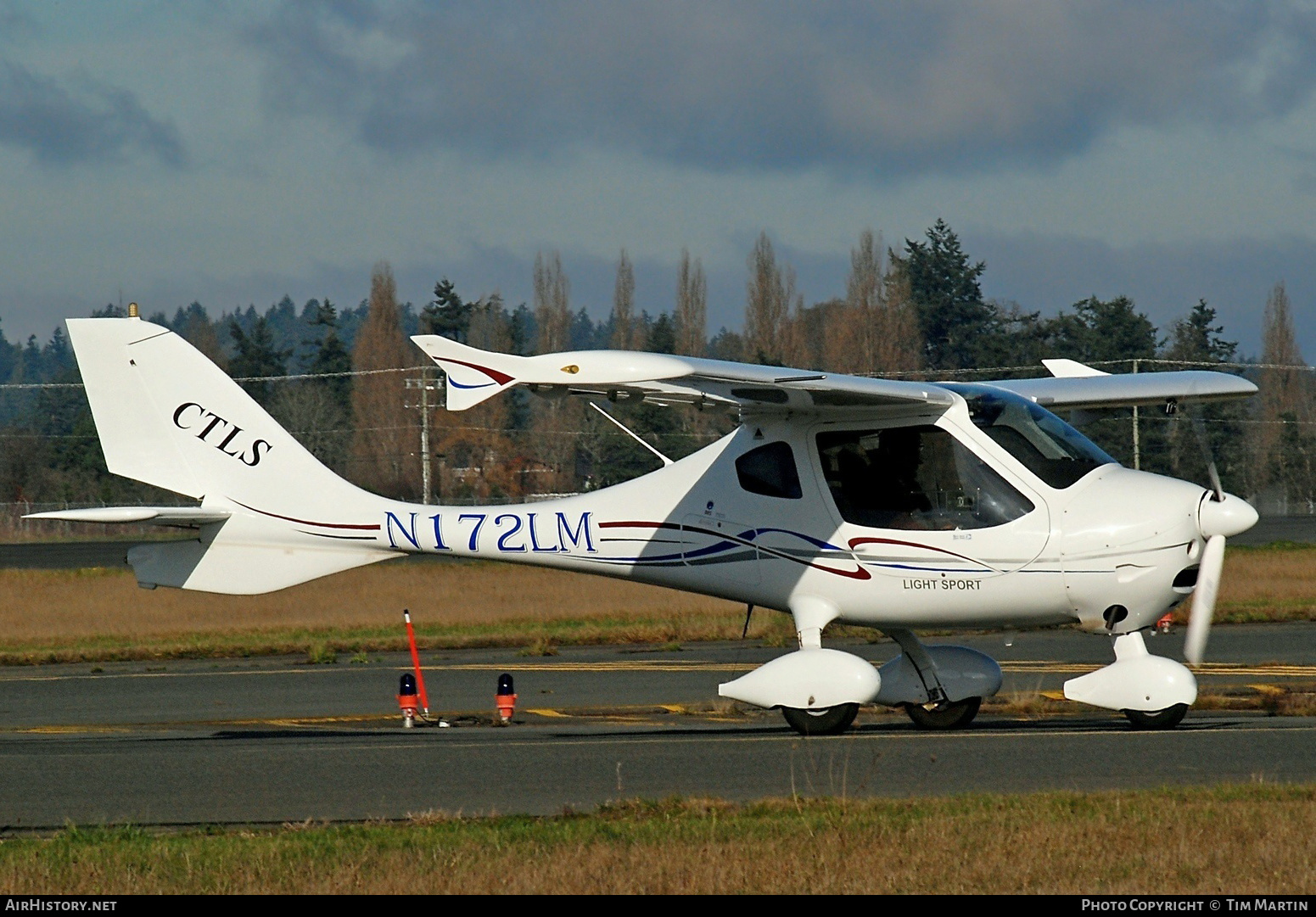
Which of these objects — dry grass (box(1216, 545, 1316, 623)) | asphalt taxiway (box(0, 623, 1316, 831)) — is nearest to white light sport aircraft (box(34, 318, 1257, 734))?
asphalt taxiway (box(0, 623, 1316, 831))

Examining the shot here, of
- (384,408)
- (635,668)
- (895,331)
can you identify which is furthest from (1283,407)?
(635,668)

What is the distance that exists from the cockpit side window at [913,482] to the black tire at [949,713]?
6.02 ft

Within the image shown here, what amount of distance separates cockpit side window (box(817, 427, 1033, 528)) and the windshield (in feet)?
0.83

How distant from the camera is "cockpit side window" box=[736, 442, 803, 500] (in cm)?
1319

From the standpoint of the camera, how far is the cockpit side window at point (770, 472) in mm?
13188

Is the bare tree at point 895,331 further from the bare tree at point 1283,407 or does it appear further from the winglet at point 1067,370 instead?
Answer: the winglet at point 1067,370

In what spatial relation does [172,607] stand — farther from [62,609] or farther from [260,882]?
[260,882]

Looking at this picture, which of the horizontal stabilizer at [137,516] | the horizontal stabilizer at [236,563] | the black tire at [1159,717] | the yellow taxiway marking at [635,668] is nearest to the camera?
the black tire at [1159,717]

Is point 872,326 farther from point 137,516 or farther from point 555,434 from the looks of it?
point 137,516

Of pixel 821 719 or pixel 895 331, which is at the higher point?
pixel 895 331

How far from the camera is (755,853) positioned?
7.32 m

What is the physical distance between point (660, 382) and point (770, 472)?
2.35m

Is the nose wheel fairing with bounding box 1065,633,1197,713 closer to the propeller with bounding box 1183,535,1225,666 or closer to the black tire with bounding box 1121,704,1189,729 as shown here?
Answer: the black tire with bounding box 1121,704,1189,729

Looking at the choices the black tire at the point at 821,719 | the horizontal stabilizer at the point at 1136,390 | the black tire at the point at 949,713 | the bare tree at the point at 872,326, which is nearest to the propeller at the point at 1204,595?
the black tire at the point at 949,713
